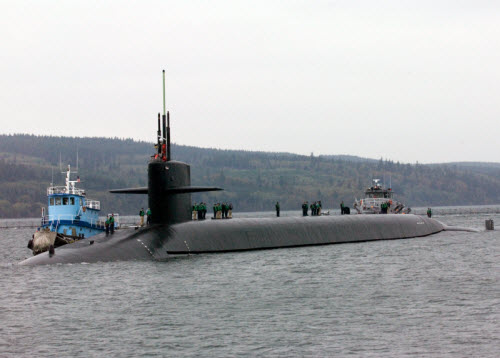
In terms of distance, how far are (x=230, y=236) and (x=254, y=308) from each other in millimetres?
13861

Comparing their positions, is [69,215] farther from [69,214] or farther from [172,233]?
[172,233]

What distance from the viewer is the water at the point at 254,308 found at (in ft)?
61.5

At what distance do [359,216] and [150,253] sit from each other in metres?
20.0

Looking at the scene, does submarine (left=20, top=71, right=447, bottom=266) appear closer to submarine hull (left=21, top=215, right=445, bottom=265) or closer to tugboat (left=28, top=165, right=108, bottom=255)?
submarine hull (left=21, top=215, right=445, bottom=265)

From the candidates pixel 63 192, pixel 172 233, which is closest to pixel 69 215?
pixel 63 192

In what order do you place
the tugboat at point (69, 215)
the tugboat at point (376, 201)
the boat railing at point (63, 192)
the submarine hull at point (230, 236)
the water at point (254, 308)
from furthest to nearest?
the tugboat at point (376, 201), the boat railing at point (63, 192), the tugboat at point (69, 215), the submarine hull at point (230, 236), the water at point (254, 308)

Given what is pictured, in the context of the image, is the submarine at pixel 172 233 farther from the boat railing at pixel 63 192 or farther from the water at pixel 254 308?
the boat railing at pixel 63 192

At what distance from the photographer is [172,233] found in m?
34.1

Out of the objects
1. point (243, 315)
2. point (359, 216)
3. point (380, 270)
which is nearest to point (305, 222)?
point (359, 216)

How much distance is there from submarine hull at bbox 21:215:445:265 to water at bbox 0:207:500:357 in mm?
622

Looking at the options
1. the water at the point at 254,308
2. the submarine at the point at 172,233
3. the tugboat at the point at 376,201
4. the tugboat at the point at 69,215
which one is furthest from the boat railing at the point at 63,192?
the tugboat at the point at 376,201

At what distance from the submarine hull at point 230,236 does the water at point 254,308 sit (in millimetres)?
622

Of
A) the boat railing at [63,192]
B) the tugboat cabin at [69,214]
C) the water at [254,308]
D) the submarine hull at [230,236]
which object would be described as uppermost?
the boat railing at [63,192]

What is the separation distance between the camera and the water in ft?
61.5
